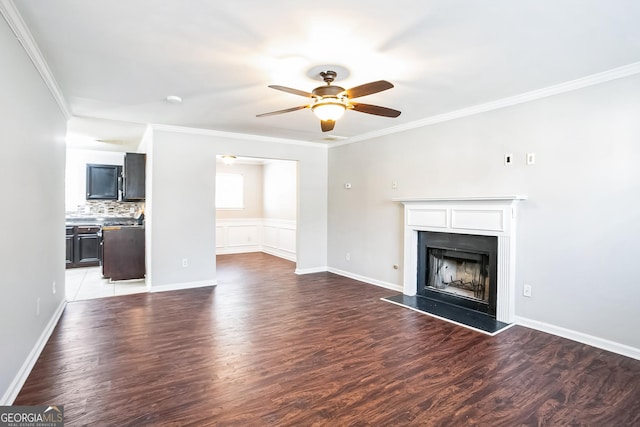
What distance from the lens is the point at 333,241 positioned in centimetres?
648

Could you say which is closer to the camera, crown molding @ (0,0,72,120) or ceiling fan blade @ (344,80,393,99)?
crown molding @ (0,0,72,120)

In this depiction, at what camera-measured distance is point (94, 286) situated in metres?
5.29

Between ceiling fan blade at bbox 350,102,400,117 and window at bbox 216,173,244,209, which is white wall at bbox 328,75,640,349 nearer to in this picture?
ceiling fan blade at bbox 350,102,400,117

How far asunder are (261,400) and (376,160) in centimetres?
413

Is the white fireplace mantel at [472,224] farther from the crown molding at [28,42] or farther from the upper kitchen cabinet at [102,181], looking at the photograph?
the upper kitchen cabinet at [102,181]

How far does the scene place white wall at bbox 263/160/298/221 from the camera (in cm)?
816

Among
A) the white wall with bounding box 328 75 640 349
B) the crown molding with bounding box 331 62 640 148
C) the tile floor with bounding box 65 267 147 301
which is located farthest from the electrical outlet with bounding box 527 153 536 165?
the tile floor with bounding box 65 267 147 301

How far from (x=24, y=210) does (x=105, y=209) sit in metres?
5.82

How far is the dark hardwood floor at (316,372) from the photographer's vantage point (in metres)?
2.07

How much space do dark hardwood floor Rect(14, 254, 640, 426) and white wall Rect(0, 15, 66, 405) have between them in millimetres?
254

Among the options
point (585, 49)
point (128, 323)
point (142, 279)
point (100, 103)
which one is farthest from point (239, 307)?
point (585, 49)

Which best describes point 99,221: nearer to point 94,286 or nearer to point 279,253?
point 94,286

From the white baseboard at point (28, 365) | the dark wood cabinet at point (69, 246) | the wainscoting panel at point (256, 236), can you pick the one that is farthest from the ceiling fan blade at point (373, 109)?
the dark wood cabinet at point (69, 246)

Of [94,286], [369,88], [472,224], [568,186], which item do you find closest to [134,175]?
[94,286]
